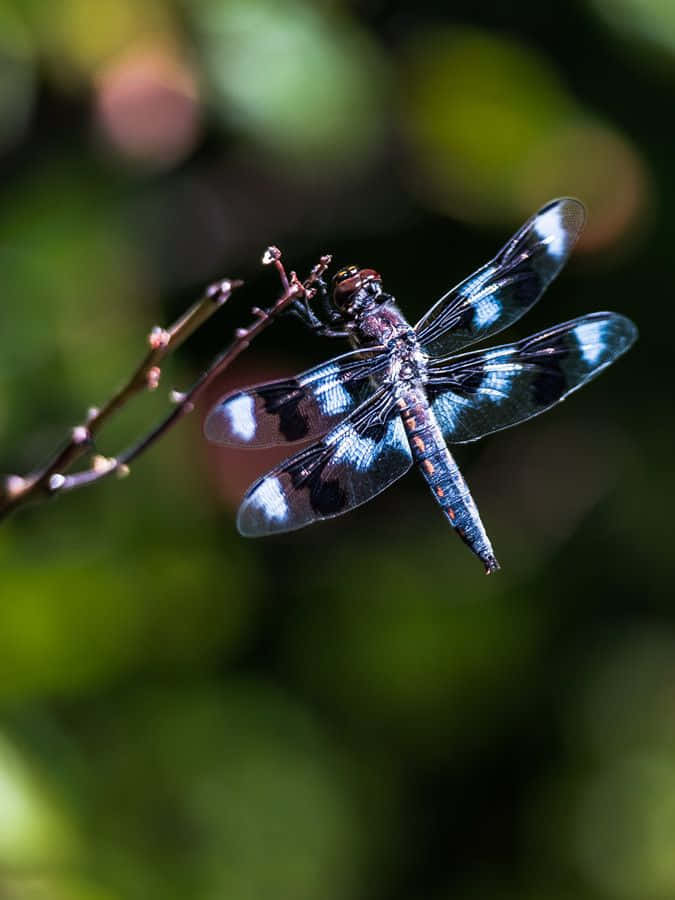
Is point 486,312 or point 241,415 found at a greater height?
point 486,312

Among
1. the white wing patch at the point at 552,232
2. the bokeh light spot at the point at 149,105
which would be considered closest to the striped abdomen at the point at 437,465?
the white wing patch at the point at 552,232

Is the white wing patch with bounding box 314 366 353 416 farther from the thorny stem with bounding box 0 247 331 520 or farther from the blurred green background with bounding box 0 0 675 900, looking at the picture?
the blurred green background with bounding box 0 0 675 900

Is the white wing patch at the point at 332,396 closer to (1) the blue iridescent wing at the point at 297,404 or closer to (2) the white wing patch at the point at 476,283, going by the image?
(1) the blue iridescent wing at the point at 297,404

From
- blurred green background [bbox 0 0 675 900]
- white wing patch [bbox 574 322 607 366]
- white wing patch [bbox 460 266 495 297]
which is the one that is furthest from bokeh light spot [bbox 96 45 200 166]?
white wing patch [bbox 574 322 607 366]

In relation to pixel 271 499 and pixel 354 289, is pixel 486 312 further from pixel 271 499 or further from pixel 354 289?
pixel 271 499

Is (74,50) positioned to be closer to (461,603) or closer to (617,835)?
(461,603)

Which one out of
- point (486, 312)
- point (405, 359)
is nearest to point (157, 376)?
point (405, 359)

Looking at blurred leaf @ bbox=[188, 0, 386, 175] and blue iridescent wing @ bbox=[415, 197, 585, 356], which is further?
blurred leaf @ bbox=[188, 0, 386, 175]
